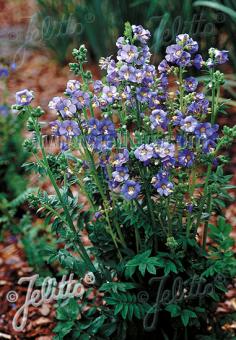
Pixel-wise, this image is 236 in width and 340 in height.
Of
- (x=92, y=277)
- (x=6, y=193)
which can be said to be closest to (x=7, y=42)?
(x=6, y=193)

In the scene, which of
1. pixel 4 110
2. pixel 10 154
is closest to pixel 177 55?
pixel 10 154

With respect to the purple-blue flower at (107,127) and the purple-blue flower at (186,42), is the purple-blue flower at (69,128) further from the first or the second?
the purple-blue flower at (186,42)

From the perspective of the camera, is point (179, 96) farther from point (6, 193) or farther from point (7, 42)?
point (7, 42)

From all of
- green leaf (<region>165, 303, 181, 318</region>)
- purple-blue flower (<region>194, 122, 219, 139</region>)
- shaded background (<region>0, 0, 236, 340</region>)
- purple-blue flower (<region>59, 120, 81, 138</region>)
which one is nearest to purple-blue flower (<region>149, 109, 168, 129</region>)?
purple-blue flower (<region>194, 122, 219, 139</region>)

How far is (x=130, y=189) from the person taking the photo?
1557 mm

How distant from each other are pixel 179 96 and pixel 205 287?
2.17 feet

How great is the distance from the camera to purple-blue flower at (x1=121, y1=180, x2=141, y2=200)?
1.54 meters

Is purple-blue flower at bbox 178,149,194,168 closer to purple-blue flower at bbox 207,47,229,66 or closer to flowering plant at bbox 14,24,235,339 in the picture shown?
flowering plant at bbox 14,24,235,339

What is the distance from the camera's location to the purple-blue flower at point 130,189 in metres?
1.54

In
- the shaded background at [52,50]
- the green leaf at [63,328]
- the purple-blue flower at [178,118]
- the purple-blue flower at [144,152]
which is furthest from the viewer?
the shaded background at [52,50]

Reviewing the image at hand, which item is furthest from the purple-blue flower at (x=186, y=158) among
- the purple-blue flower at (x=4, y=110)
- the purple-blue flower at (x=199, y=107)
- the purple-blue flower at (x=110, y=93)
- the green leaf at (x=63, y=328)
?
the purple-blue flower at (x=4, y=110)

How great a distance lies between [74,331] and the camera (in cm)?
187

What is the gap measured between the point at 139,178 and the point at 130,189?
0.35 feet

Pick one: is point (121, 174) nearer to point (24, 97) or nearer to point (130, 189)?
point (130, 189)
